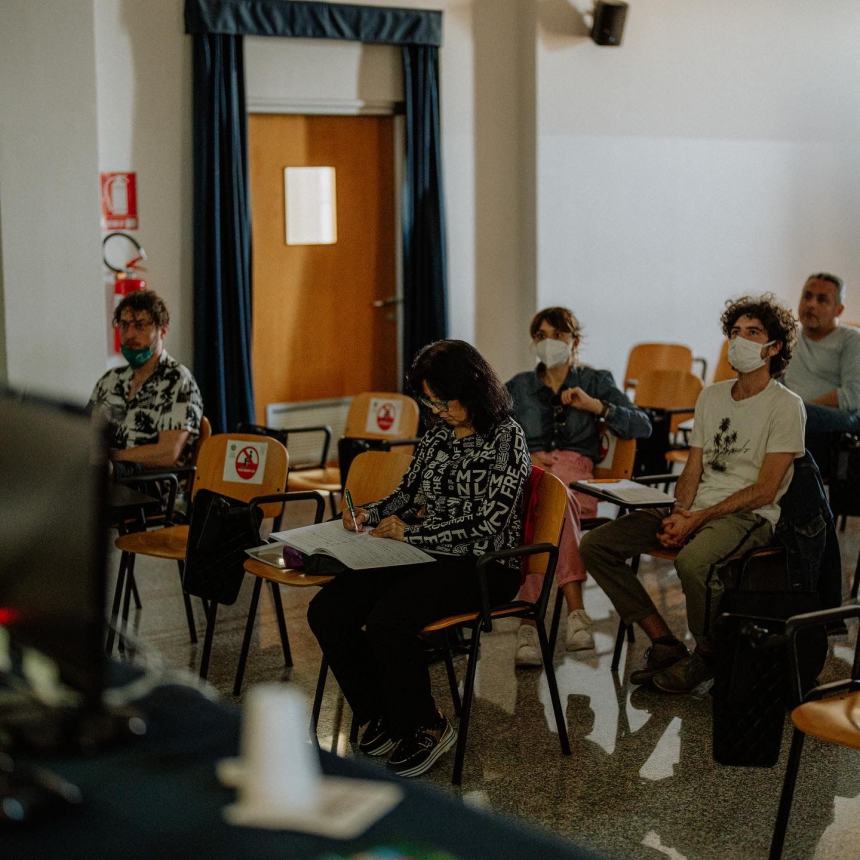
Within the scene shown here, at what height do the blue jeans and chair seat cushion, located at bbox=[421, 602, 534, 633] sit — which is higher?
the blue jeans

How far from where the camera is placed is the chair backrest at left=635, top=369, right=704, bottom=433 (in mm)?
6230

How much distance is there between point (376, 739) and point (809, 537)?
146 centimetres

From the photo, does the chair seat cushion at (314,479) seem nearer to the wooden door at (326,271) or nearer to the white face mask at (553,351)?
the white face mask at (553,351)

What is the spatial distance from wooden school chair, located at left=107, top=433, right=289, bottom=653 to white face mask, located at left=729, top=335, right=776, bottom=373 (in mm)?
1521

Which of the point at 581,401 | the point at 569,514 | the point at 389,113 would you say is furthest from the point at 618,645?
the point at 389,113

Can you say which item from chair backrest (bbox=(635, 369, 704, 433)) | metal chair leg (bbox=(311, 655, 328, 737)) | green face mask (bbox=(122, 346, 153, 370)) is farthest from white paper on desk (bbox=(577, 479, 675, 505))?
chair backrest (bbox=(635, 369, 704, 433))

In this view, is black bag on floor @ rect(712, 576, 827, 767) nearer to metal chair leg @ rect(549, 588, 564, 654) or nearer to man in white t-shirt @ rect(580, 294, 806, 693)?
man in white t-shirt @ rect(580, 294, 806, 693)

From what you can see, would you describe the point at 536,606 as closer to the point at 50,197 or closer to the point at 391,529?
the point at 391,529

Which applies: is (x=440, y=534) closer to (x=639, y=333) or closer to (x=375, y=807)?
(x=375, y=807)

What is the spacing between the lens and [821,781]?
3.30 metres

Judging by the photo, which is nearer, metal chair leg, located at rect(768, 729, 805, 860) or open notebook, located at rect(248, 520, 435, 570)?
metal chair leg, located at rect(768, 729, 805, 860)

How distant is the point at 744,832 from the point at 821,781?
405 millimetres

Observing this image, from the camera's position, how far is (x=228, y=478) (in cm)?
436

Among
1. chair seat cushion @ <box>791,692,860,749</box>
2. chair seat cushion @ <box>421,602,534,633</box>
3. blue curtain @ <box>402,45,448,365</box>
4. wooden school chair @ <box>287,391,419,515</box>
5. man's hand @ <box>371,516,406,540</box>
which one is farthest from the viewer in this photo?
blue curtain @ <box>402,45,448,365</box>
